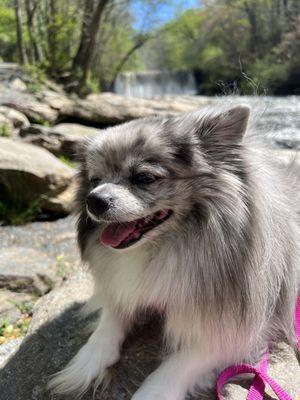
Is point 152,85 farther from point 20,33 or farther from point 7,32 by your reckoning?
point 20,33

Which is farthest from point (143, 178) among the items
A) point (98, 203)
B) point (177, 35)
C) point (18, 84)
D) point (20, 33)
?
point (177, 35)

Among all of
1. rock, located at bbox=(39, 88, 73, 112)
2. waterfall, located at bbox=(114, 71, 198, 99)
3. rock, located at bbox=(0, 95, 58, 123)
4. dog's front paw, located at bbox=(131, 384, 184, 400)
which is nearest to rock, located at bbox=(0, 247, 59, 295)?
dog's front paw, located at bbox=(131, 384, 184, 400)

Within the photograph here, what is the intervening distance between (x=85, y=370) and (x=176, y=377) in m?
0.51

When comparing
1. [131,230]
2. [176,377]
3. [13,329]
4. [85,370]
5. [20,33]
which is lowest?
[13,329]

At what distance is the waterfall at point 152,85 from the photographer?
2656 centimetres

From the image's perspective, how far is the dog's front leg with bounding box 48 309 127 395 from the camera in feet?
7.18

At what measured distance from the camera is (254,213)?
2.07 m

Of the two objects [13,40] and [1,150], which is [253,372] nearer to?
[1,150]

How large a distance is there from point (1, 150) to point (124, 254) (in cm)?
335

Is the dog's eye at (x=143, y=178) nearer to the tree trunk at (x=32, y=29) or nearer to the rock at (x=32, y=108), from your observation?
the rock at (x=32, y=108)

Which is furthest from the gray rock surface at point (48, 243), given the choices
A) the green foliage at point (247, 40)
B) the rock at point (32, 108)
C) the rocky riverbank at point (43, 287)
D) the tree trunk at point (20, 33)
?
the green foliage at point (247, 40)

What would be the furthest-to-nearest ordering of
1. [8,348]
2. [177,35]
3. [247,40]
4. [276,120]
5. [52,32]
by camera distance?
1. [177,35]
2. [247,40]
3. [52,32]
4. [276,120]
5. [8,348]

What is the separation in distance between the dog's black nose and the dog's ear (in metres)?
0.59

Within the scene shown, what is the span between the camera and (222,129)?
2.18m
